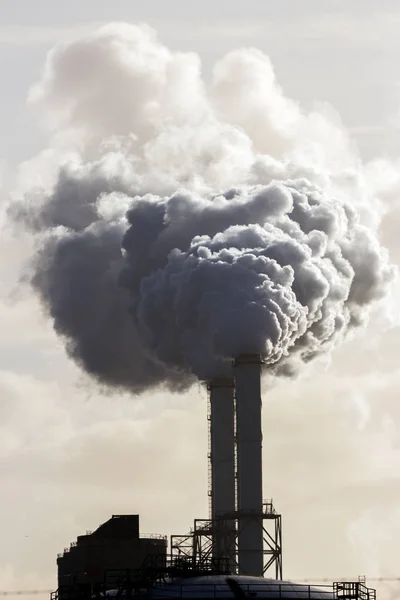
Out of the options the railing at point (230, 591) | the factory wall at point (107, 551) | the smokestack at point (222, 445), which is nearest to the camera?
the railing at point (230, 591)

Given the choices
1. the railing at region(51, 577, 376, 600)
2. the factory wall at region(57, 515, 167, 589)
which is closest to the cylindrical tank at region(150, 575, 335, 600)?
the railing at region(51, 577, 376, 600)

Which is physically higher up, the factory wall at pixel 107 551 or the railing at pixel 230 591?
the factory wall at pixel 107 551

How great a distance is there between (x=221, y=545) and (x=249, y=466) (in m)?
11.1

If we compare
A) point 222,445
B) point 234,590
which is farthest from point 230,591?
point 222,445

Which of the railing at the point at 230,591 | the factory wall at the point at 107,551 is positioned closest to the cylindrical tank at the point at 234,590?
the railing at the point at 230,591

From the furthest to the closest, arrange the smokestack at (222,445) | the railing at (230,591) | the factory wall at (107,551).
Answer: the factory wall at (107,551), the smokestack at (222,445), the railing at (230,591)

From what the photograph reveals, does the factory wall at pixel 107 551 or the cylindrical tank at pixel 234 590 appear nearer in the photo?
the cylindrical tank at pixel 234 590

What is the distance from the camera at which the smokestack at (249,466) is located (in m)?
167

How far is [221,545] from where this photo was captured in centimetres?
17550

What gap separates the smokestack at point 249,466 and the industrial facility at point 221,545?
0.08 metres

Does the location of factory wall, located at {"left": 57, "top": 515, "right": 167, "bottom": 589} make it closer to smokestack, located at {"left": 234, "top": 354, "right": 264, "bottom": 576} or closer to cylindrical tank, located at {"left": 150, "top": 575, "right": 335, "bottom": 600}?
smokestack, located at {"left": 234, "top": 354, "right": 264, "bottom": 576}

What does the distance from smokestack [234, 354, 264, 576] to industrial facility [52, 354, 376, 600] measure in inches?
3.0

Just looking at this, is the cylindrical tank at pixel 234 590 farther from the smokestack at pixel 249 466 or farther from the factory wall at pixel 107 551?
the factory wall at pixel 107 551

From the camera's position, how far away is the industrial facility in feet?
500
